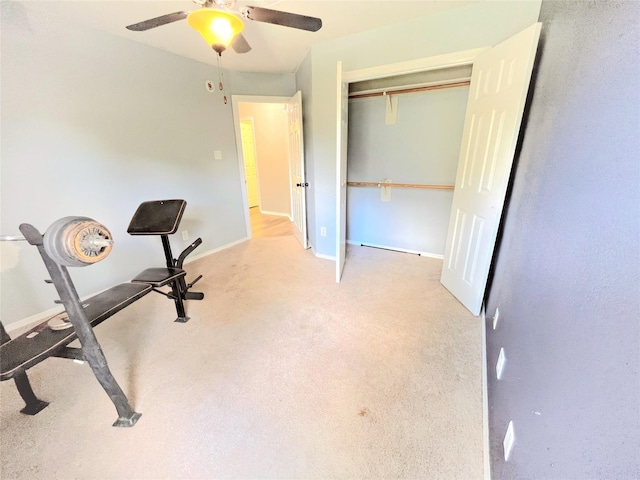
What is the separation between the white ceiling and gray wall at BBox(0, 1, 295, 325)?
5.7 inches

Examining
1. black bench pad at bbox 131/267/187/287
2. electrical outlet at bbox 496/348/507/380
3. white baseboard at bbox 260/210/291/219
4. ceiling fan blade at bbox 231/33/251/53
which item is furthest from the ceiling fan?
white baseboard at bbox 260/210/291/219

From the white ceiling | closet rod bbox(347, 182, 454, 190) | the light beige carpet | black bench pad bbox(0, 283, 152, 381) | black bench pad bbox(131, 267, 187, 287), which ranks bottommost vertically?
the light beige carpet

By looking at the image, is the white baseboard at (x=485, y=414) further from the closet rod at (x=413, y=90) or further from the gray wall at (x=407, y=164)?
the closet rod at (x=413, y=90)

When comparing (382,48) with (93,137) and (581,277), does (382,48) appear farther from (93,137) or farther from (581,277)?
(93,137)

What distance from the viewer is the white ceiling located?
1801mm

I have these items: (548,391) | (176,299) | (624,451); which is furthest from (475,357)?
(176,299)

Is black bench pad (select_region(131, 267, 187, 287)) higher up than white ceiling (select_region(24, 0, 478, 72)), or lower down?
lower down

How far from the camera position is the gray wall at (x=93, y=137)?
189 centimetres

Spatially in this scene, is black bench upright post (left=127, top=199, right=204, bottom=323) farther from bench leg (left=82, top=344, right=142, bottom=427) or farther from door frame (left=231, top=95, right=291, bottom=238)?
door frame (left=231, top=95, right=291, bottom=238)

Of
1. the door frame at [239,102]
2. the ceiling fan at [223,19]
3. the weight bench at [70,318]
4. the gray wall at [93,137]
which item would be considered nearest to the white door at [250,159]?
the door frame at [239,102]

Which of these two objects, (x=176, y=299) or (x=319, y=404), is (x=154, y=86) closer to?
(x=176, y=299)

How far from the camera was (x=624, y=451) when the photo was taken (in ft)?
1.49

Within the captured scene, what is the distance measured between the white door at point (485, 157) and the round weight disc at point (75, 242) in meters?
2.27

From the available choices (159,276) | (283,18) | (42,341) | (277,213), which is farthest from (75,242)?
(277,213)
